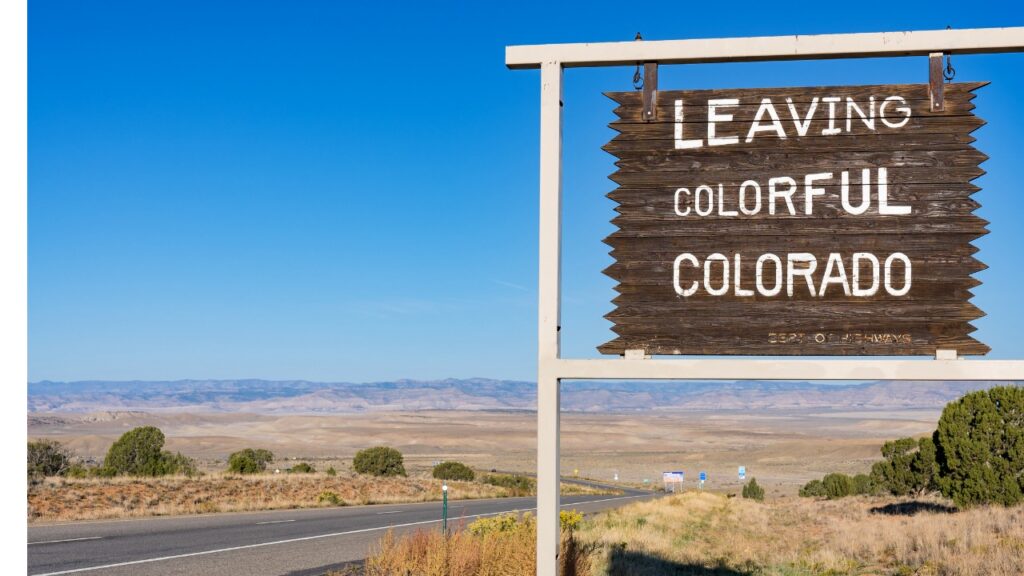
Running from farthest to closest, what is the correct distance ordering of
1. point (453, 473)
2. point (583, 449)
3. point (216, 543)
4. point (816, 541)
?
point (583, 449)
point (453, 473)
point (816, 541)
point (216, 543)

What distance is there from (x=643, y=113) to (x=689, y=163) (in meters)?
0.47

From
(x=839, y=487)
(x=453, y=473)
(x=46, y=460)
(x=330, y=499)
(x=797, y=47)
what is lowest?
(x=453, y=473)

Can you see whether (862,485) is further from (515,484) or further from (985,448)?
(515,484)

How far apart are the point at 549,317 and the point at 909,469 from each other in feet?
99.7

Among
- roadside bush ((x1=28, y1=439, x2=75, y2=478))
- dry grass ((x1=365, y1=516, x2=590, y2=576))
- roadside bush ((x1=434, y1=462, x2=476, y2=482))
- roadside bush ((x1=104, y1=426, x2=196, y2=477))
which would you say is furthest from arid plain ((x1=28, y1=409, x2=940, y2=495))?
dry grass ((x1=365, y1=516, x2=590, y2=576))

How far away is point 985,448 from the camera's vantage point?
24750mm

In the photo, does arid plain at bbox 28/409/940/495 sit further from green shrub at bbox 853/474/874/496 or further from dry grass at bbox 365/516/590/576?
dry grass at bbox 365/516/590/576

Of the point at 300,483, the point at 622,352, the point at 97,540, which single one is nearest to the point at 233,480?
the point at 300,483

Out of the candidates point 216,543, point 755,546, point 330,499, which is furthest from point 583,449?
point 216,543

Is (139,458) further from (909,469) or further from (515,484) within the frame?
(909,469)

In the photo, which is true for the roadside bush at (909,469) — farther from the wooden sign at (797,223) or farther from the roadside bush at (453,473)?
the roadside bush at (453,473)

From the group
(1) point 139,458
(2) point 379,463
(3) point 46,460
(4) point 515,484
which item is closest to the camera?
(3) point 46,460

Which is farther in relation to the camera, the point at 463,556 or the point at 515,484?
the point at 515,484

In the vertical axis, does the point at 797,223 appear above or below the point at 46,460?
above
